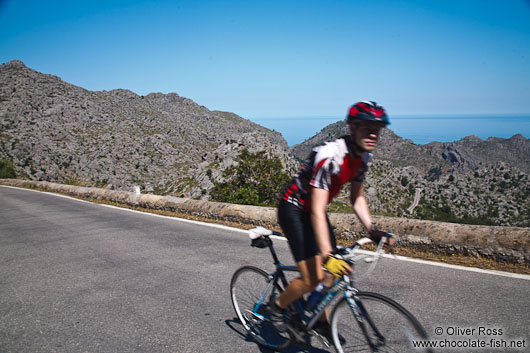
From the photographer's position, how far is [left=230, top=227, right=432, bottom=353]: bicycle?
2168 millimetres

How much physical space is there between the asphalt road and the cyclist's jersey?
153 cm

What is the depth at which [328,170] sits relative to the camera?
2287mm

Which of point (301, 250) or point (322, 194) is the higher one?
point (322, 194)

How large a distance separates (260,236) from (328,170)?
3.05 ft

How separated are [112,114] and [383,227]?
437 feet

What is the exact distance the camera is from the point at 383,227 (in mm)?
5539

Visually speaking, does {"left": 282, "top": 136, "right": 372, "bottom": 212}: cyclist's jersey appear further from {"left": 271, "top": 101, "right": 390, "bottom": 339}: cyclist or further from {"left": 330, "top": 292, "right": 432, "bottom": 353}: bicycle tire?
{"left": 330, "top": 292, "right": 432, "bottom": 353}: bicycle tire

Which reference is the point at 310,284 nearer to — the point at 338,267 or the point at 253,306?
the point at 338,267

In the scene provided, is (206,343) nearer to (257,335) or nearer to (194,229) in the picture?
(257,335)

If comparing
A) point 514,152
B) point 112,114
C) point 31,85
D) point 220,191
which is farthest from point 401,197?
point 514,152

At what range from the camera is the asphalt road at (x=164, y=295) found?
3123 mm

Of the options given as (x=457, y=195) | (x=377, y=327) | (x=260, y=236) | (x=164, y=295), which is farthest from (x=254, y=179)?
(x=457, y=195)

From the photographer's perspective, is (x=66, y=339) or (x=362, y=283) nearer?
(x=66, y=339)

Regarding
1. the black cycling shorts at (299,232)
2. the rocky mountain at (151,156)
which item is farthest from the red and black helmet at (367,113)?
the rocky mountain at (151,156)
